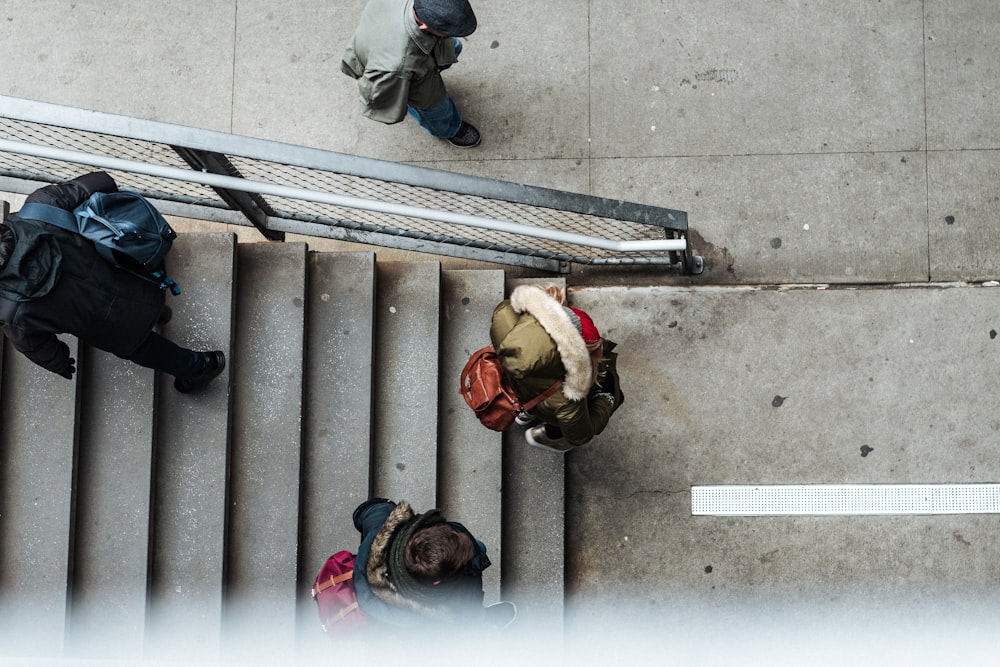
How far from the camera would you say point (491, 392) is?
3.57 metres

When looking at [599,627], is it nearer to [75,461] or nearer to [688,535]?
[688,535]

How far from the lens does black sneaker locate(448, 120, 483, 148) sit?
201 inches

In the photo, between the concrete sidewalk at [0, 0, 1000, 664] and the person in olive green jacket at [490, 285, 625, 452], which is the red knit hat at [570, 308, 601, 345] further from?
the concrete sidewalk at [0, 0, 1000, 664]

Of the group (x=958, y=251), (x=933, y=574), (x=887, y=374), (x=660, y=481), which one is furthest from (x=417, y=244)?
(x=933, y=574)

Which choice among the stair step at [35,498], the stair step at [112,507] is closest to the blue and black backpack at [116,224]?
the stair step at [112,507]

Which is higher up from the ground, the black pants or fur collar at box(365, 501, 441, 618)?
the black pants

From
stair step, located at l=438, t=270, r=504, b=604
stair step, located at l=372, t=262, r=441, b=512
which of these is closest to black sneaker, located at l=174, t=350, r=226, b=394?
stair step, located at l=372, t=262, r=441, b=512

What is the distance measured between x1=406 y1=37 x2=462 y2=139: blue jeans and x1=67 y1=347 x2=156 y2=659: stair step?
2.05 metres

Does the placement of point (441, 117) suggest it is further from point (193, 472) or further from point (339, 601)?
point (339, 601)

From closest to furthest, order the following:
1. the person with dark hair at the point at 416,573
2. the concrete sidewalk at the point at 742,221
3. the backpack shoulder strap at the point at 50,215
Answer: the person with dark hair at the point at 416,573 → the backpack shoulder strap at the point at 50,215 → the concrete sidewalk at the point at 742,221

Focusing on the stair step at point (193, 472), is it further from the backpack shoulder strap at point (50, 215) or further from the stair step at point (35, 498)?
the backpack shoulder strap at point (50, 215)

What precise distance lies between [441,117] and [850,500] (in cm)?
322

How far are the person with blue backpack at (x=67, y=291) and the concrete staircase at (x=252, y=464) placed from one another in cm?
51

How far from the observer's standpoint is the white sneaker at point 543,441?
441cm
